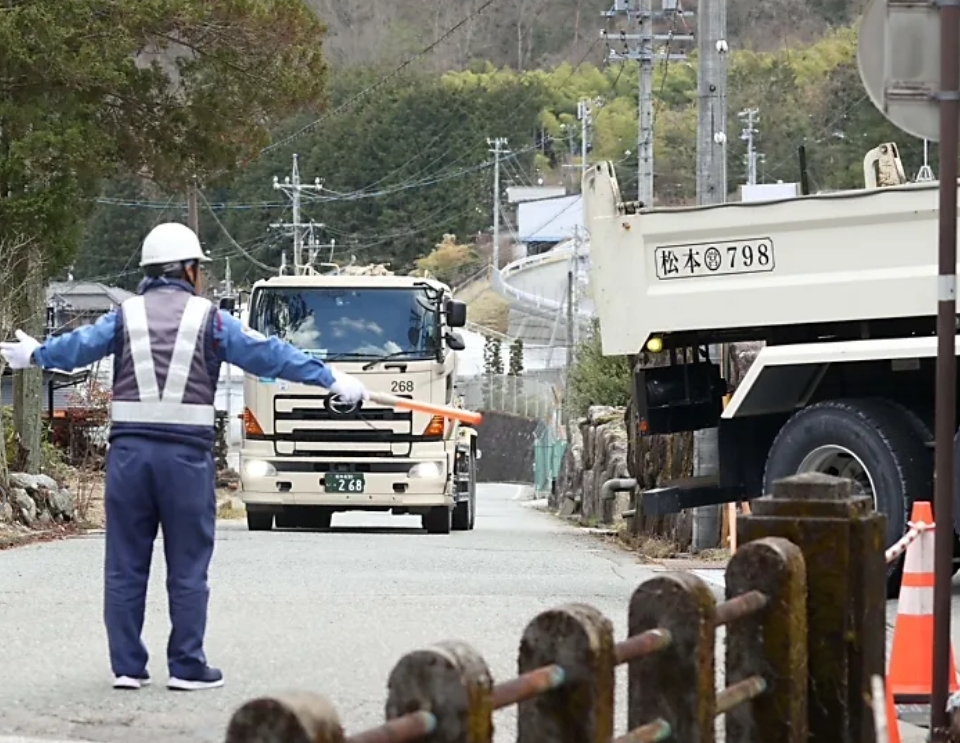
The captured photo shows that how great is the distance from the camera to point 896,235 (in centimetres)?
1091

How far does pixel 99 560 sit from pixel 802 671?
8664 millimetres

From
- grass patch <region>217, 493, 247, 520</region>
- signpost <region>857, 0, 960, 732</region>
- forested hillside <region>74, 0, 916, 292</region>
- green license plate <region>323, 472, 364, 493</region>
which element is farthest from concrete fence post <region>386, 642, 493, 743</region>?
forested hillside <region>74, 0, 916, 292</region>

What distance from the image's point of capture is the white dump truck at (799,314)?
1088 cm

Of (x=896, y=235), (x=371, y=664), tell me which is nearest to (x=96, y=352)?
(x=371, y=664)

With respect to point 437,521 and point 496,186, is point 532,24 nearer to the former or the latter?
point 496,186

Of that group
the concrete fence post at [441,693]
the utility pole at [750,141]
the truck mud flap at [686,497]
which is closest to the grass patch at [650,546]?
the truck mud flap at [686,497]

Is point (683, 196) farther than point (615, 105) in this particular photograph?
No

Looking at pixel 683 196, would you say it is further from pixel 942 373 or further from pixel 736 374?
pixel 942 373

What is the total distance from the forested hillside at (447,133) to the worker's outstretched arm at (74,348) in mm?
58556

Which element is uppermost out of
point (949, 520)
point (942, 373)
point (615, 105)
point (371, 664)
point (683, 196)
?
point (615, 105)

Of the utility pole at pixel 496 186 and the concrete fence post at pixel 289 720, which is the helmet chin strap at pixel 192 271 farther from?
the utility pole at pixel 496 186

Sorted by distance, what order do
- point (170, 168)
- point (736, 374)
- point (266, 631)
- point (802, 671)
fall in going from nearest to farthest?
→ point (802, 671), point (266, 631), point (736, 374), point (170, 168)

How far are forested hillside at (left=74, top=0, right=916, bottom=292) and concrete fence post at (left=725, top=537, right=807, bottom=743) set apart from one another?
60666 mm

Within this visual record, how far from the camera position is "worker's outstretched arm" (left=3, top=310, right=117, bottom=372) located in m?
7.39
